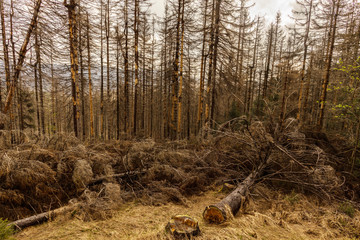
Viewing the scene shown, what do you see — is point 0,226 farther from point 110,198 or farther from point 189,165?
point 189,165

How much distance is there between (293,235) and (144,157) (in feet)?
14.1

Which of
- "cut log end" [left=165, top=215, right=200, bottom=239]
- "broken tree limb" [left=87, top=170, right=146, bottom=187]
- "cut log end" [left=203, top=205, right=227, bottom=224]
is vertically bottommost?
"broken tree limb" [left=87, top=170, right=146, bottom=187]

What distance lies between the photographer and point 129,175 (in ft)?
16.0

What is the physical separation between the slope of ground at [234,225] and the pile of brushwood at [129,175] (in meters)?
0.28

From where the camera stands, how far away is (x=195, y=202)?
4.11m

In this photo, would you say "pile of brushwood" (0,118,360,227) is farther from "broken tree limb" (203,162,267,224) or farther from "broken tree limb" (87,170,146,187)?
"broken tree limb" (203,162,267,224)

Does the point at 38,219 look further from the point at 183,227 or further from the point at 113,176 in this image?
the point at 183,227

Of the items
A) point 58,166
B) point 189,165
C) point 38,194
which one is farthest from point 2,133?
point 189,165

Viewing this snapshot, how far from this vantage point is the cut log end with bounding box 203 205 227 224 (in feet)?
9.43

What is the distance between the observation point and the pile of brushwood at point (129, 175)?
3609 mm

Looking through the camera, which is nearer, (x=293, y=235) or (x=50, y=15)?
(x=293, y=235)

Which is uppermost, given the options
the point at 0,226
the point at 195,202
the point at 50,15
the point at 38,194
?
the point at 50,15

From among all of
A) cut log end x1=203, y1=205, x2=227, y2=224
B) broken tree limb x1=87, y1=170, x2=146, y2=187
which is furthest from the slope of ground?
broken tree limb x1=87, y1=170, x2=146, y2=187

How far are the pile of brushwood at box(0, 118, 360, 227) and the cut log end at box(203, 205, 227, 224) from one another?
109cm
